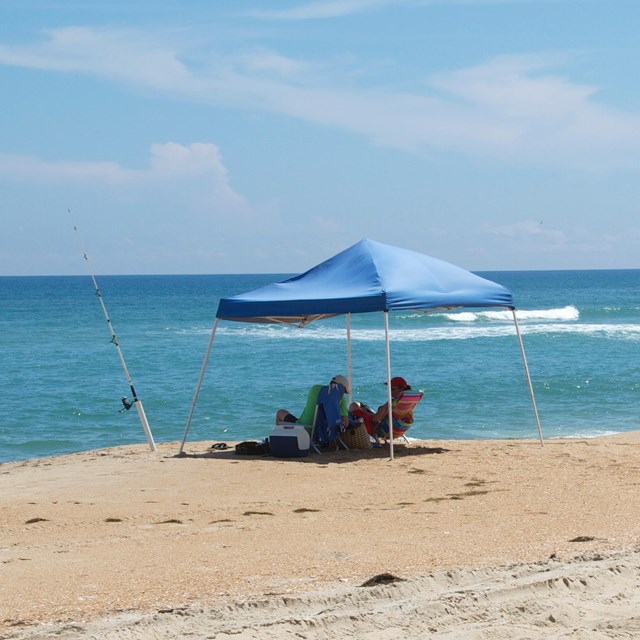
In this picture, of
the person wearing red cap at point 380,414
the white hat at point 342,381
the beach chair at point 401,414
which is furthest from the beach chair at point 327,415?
the beach chair at point 401,414

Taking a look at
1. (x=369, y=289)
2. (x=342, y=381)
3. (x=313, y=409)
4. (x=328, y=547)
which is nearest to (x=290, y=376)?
(x=342, y=381)

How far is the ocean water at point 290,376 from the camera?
15055 mm

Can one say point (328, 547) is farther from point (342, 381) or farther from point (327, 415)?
point (342, 381)

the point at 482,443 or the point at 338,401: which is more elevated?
the point at 338,401

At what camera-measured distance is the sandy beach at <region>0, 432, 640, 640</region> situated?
436cm

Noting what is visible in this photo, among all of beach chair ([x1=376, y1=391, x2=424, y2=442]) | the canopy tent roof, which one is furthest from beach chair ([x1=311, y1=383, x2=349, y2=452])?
the canopy tent roof

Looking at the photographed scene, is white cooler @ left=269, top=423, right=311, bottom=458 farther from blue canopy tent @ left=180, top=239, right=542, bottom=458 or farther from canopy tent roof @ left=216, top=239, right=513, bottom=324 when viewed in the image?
canopy tent roof @ left=216, top=239, right=513, bottom=324

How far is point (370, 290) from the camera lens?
1001cm

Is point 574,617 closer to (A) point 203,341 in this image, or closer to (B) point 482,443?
(B) point 482,443

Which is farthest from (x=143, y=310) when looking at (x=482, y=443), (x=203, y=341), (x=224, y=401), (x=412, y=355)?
(x=482, y=443)

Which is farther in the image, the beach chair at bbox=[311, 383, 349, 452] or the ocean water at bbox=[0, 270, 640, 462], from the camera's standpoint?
the ocean water at bbox=[0, 270, 640, 462]

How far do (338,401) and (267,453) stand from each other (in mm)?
945

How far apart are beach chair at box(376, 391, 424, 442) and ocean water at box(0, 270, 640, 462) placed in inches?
130

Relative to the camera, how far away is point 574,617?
4.37 meters
